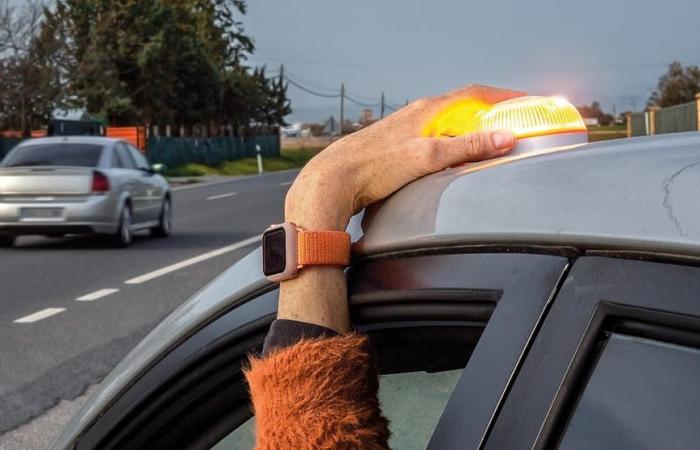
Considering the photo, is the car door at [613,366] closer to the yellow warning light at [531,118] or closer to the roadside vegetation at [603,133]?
the yellow warning light at [531,118]

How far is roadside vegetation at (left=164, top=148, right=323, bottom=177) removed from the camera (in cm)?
4775

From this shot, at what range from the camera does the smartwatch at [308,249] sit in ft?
4.79

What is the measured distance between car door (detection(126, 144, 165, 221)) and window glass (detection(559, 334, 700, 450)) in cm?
1468

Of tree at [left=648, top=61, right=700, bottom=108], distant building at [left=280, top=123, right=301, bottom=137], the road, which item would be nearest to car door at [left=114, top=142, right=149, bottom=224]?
the road

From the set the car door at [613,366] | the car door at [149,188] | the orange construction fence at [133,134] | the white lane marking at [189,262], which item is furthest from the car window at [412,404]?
the orange construction fence at [133,134]

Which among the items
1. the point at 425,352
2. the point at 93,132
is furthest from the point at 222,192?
the point at 425,352

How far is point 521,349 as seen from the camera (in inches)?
47.6

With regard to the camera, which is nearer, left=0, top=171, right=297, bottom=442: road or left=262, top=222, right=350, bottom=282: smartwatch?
left=262, top=222, right=350, bottom=282: smartwatch

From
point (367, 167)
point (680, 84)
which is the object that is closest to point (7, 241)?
point (680, 84)

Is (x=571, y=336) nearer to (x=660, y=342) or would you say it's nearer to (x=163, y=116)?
(x=660, y=342)

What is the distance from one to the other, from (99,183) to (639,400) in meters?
13.8

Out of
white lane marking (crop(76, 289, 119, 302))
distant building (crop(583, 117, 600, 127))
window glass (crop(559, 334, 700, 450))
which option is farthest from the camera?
white lane marking (crop(76, 289, 119, 302))

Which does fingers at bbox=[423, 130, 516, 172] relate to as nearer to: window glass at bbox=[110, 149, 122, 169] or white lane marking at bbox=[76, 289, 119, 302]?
white lane marking at bbox=[76, 289, 119, 302]

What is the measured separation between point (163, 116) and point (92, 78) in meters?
4.53
